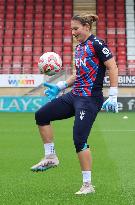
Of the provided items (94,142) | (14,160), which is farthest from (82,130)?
(94,142)

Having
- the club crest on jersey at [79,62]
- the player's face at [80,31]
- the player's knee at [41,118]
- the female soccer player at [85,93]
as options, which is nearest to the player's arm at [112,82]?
the female soccer player at [85,93]

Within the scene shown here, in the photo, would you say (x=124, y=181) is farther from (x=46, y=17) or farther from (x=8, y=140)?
(x=46, y=17)

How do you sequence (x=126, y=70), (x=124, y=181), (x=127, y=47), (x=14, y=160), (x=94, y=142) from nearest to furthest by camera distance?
1. (x=124, y=181)
2. (x=14, y=160)
3. (x=94, y=142)
4. (x=126, y=70)
5. (x=127, y=47)

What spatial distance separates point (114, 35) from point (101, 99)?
28.5m

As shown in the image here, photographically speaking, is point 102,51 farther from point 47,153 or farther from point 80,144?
point 47,153

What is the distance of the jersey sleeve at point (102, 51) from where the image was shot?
6.61 m

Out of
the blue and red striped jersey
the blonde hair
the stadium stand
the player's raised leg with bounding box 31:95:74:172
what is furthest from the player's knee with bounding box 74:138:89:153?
the stadium stand

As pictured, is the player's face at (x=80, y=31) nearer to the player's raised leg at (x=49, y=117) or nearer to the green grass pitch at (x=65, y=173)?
the player's raised leg at (x=49, y=117)

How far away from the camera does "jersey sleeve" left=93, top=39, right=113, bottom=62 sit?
260 inches

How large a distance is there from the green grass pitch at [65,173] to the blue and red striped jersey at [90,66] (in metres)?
1.27

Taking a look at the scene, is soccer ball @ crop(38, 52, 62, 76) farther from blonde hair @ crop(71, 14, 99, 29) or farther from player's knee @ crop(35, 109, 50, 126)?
blonde hair @ crop(71, 14, 99, 29)

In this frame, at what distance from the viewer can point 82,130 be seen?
6.66 meters

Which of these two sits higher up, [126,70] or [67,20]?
[67,20]

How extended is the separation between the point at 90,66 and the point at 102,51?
0.26 meters
